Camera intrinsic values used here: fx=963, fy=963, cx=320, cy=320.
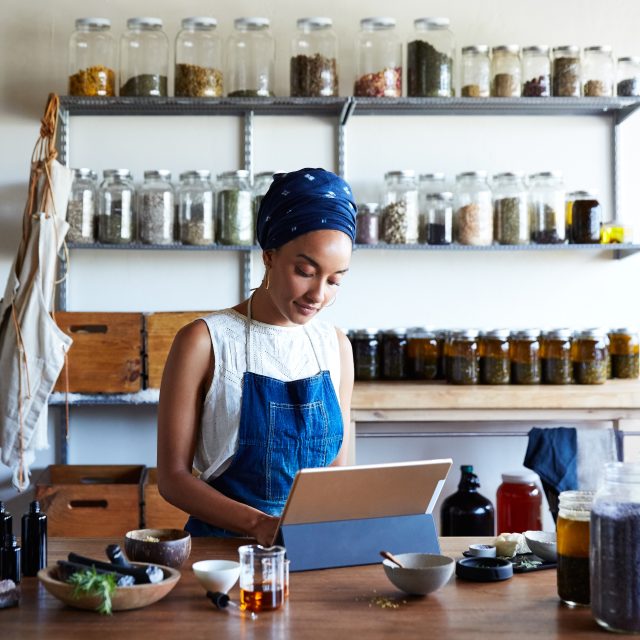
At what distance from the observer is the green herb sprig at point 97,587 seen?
1359 mm

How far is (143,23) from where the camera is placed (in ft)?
11.6

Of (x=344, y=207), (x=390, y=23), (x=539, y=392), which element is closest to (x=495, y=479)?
(x=539, y=392)

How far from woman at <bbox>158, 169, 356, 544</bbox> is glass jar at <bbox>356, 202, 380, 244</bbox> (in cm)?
142

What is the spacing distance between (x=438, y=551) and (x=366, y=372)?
1.94 metres

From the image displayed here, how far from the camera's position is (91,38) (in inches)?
141

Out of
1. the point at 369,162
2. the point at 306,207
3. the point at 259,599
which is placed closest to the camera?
the point at 259,599

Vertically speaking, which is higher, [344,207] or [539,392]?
[344,207]

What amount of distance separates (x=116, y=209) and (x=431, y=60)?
4.20ft

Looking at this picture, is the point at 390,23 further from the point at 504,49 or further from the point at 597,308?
the point at 597,308

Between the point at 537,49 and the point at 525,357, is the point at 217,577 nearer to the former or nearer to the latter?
the point at 525,357

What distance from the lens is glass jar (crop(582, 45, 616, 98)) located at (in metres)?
3.61

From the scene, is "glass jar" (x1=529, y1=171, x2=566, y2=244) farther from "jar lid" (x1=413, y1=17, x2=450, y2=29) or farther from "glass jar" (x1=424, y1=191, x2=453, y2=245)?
"jar lid" (x1=413, y1=17, x2=450, y2=29)

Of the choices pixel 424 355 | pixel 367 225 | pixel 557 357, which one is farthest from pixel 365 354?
pixel 557 357

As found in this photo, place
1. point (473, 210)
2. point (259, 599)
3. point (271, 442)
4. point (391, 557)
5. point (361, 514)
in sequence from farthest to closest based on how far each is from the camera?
1. point (473, 210)
2. point (271, 442)
3. point (361, 514)
4. point (391, 557)
5. point (259, 599)
